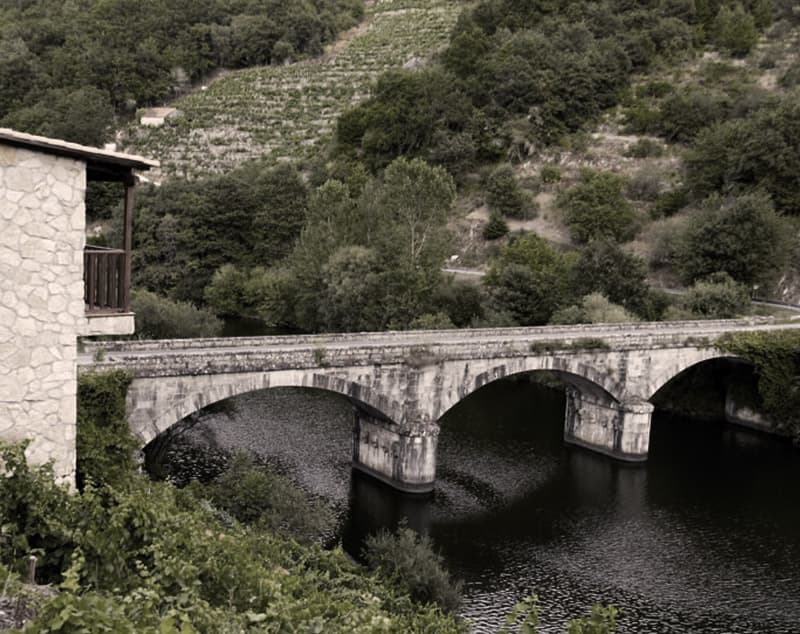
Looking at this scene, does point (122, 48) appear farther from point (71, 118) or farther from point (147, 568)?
point (147, 568)

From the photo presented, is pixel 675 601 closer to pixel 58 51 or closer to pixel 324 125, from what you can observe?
pixel 324 125

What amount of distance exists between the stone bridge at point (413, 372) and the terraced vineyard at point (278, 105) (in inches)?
2395

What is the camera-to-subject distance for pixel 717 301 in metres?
52.7

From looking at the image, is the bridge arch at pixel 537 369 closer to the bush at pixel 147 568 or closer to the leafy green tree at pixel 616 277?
the leafy green tree at pixel 616 277

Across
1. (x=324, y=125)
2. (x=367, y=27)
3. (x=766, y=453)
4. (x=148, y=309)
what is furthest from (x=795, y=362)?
(x=367, y=27)

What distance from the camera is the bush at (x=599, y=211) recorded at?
70375 millimetres

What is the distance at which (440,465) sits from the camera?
37656 millimetres

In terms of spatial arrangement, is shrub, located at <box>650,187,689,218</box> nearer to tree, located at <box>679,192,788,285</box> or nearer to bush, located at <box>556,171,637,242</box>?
bush, located at <box>556,171,637,242</box>

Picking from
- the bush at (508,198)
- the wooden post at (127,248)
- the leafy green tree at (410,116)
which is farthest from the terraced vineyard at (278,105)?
the wooden post at (127,248)

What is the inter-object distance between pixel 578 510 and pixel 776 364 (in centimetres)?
1546

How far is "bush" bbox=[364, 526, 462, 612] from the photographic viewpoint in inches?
898

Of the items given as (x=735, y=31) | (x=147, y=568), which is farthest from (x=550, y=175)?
(x=147, y=568)

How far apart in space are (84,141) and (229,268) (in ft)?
109

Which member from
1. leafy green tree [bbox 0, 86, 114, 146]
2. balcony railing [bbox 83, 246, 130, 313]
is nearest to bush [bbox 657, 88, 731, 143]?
leafy green tree [bbox 0, 86, 114, 146]
